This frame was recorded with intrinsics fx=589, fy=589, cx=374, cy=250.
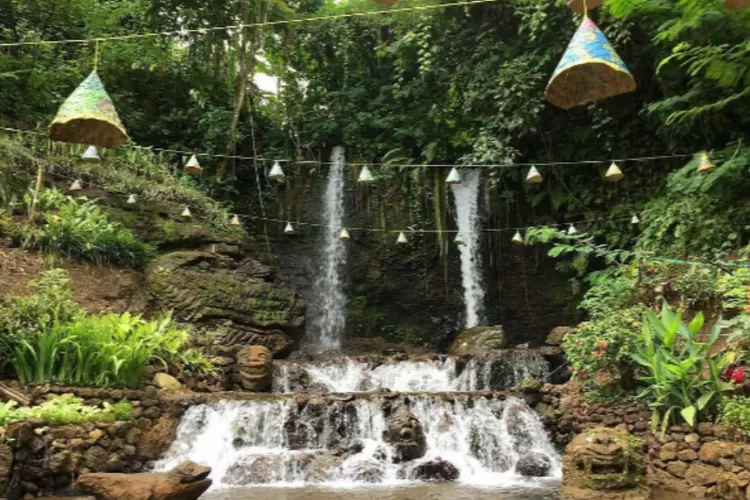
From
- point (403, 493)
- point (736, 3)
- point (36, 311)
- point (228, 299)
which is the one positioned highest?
point (736, 3)

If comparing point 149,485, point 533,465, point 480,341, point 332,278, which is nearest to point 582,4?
point 149,485

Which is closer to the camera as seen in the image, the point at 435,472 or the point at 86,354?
the point at 435,472

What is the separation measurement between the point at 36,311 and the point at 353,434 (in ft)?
13.7

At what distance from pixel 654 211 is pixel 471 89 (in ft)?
15.5

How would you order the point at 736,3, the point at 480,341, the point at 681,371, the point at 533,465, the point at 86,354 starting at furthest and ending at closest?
the point at 480,341 < the point at 86,354 < the point at 533,465 < the point at 681,371 < the point at 736,3

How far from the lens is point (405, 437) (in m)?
6.67

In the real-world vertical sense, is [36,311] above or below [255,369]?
above

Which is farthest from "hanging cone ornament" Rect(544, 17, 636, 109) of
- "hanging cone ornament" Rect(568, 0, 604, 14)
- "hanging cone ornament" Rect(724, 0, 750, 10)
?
"hanging cone ornament" Rect(724, 0, 750, 10)

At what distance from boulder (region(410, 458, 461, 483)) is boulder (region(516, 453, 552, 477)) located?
0.80m

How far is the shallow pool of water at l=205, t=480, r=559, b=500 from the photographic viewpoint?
17.3 ft

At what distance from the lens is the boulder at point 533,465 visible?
6.55 m

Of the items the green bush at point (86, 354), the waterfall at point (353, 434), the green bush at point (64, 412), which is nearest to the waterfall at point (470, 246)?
the waterfall at point (353, 434)

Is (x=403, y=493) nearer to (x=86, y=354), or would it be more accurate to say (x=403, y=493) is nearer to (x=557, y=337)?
(x=86, y=354)

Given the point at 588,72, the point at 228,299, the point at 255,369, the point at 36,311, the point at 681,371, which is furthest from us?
the point at 228,299
